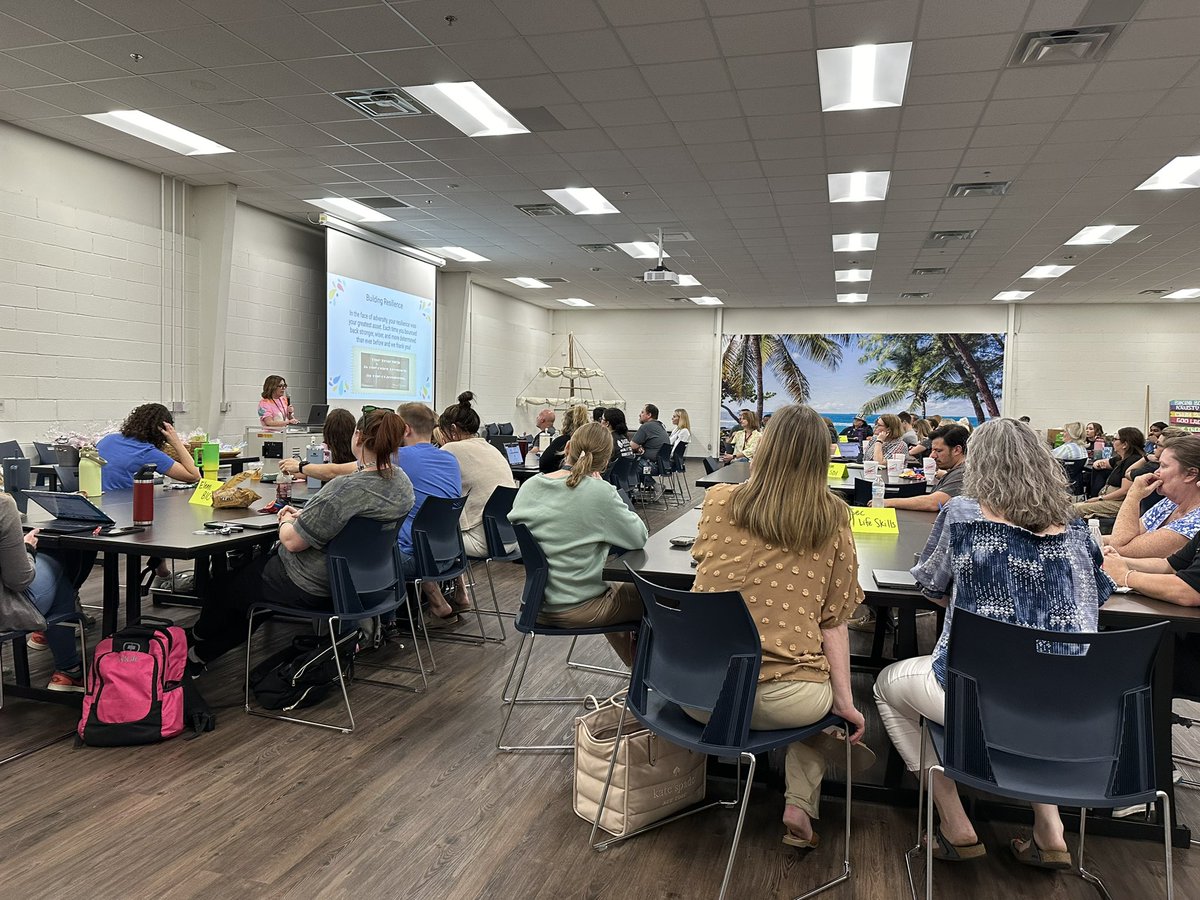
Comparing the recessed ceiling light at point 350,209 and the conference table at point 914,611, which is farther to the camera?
the recessed ceiling light at point 350,209

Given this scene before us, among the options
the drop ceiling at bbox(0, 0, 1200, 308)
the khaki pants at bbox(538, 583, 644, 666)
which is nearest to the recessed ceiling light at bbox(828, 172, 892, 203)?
the drop ceiling at bbox(0, 0, 1200, 308)

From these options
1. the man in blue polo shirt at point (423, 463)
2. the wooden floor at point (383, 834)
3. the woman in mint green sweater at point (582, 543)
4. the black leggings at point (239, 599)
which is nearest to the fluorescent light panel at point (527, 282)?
the man in blue polo shirt at point (423, 463)

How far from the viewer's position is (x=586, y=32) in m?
4.55

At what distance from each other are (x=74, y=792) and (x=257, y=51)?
4.26 metres

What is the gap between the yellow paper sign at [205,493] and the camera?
395cm

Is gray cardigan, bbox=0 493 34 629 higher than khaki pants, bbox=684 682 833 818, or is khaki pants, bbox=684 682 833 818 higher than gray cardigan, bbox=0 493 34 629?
gray cardigan, bbox=0 493 34 629

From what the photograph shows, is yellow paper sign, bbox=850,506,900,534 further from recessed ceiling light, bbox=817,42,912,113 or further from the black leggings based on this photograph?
recessed ceiling light, bbox=817,42,912,113

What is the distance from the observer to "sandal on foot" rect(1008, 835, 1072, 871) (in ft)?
7.30

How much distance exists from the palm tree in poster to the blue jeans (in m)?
14.1

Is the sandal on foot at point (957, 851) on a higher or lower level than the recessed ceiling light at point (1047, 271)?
lower

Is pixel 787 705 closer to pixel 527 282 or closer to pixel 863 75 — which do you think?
pixel 863 75

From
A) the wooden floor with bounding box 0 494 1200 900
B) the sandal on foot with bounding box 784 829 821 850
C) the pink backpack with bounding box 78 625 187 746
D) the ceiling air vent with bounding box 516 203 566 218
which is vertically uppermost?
the ceiling air vent with bounding box 516 203 566 218

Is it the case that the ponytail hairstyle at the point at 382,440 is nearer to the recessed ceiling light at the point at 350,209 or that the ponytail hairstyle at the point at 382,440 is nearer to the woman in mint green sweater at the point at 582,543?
the woman in mint green sweater at the point at 582,543

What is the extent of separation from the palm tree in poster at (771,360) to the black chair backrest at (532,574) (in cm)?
1382
